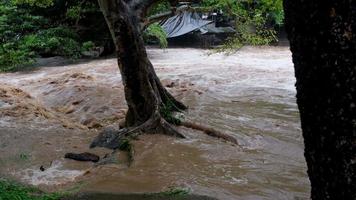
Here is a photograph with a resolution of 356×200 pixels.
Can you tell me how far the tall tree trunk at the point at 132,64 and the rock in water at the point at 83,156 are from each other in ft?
3.53

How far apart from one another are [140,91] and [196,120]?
4.93 ft

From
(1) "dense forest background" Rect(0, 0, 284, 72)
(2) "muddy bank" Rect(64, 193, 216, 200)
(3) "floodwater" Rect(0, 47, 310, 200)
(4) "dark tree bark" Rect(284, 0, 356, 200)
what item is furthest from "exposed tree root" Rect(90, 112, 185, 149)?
(1) "dense forest background" Rect(0, 0, 284, 72)

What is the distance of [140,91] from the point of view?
26.5ft

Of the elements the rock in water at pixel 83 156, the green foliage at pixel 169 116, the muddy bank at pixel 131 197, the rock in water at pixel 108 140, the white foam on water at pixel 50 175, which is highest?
the green foliage at pixel 169 116

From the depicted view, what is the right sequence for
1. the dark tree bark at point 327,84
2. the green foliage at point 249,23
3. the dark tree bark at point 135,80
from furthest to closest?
the green foliage at point 249,23 < the dark tree bark at point 135,80 < the dark tree bark at point 327,84

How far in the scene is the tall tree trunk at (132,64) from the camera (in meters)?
7.90

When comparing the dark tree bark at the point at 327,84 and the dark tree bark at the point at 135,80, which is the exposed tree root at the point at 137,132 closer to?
the dark tree bark at the point at 135,80

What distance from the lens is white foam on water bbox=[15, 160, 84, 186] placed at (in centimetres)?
605

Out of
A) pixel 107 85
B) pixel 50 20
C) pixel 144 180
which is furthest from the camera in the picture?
pixel 50 20

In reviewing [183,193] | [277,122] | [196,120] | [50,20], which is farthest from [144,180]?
[50,20]

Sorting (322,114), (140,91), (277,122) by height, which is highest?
(322,114)

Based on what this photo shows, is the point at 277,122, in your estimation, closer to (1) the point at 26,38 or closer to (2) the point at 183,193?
(2) the point at 183,193

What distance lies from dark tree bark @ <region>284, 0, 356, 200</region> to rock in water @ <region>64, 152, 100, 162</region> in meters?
5.27

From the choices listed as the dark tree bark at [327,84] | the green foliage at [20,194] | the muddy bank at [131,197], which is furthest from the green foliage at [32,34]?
the dark tree bark at [327,84]
